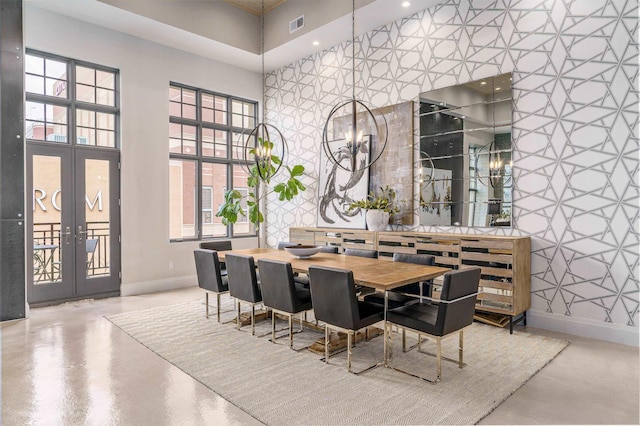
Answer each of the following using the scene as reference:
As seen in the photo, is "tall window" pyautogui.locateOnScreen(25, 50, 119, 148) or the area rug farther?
"tall window" pyautogui.locateOnScreen(25, 50, 119, 148)

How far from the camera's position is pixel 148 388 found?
10.0ft

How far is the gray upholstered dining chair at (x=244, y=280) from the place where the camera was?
416cm

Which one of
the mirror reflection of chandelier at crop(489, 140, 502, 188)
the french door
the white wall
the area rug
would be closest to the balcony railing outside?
the french door

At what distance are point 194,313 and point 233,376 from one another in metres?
2.16

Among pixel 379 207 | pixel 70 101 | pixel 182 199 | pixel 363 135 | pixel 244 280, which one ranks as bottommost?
pixel 244 280

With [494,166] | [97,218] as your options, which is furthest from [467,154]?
[97,218]

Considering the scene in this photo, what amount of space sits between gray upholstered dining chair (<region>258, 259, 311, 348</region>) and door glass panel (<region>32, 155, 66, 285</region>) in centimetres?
368

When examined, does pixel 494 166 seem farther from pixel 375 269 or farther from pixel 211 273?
pixel 211 273

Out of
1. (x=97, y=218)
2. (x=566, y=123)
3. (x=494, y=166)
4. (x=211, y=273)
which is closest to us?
(x=566, y=123)

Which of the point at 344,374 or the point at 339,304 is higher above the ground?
the point at 339,304

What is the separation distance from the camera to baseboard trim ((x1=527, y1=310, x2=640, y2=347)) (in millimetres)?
4012

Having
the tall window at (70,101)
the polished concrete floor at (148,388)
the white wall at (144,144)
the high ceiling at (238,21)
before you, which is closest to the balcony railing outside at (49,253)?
the white wall at (144,144)

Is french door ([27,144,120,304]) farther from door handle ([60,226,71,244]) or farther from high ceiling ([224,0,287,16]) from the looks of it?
high ceiling ([224,0,287,16])

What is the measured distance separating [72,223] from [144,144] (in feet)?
5.38
